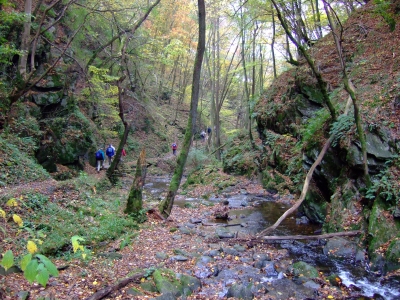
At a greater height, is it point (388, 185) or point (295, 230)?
point (388, 185)

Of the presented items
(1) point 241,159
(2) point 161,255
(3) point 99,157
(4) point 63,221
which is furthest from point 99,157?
(2) point 161,255

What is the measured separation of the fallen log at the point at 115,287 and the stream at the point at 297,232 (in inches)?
148

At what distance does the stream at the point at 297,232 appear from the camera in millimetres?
5426

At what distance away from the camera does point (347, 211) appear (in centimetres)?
782

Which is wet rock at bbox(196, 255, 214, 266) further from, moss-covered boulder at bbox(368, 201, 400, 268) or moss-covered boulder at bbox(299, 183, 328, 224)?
moss-covered boulder at bbox(299, 183, 328, 224)

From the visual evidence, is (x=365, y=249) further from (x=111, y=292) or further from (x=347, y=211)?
(x=111, y=292)

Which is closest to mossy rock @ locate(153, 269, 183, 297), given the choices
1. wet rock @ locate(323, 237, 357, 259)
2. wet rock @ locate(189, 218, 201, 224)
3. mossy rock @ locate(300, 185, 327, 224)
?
wet rock @ locate(323, 237, 357, 259)

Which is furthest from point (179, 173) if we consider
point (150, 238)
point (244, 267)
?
point (244, 267)

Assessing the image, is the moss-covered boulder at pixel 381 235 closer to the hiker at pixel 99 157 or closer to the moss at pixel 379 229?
the moss at pixel 379 229

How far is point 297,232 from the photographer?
8.78 metres

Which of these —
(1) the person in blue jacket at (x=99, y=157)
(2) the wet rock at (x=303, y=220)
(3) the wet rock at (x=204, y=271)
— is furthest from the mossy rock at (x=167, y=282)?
(1) the person in blue jacket at (x=99, y=157)

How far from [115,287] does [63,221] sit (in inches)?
128

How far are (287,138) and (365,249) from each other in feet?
28.8

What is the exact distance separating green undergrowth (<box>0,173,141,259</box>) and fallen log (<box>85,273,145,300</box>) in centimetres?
96
